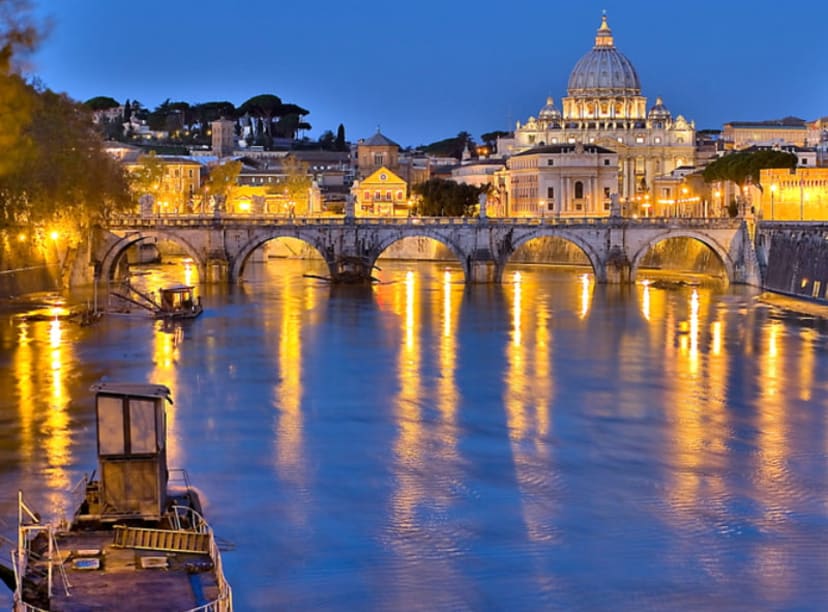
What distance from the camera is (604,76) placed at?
159 m

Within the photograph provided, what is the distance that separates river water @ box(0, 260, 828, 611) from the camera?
19.4m

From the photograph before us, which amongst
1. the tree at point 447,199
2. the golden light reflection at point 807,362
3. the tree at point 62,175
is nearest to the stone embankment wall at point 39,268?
the tree at point 62,175

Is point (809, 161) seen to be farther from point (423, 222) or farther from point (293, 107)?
point (293, 107)

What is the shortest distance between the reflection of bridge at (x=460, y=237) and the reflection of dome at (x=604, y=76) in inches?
3565

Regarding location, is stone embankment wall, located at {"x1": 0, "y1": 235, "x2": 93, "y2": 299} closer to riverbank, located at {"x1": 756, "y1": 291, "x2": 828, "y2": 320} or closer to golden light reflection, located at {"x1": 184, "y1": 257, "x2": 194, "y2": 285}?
golden light reflection, located at {"x1": 184, "y1": 257, "x2": 194, "y2": 285}

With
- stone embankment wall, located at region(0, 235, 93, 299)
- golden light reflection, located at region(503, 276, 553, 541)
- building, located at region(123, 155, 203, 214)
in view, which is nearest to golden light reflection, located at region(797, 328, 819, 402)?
golden light reflection, located at region(503, 276, 553, 541)

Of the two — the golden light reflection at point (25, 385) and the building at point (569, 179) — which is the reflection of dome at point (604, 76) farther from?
the golden light reflection at point (25, 385)

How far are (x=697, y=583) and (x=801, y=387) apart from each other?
17.8 meters

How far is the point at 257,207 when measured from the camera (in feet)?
352

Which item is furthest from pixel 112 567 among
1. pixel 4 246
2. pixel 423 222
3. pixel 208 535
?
pixel 423 222

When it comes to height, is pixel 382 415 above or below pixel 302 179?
below

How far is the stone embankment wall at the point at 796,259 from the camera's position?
60094mm

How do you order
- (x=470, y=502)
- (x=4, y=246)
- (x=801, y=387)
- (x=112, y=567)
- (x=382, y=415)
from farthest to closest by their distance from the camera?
(x=4, y=246) → (x=801, y=387) → (x=382, y=415) → (x=470, y=502) → (x=112, y=567)

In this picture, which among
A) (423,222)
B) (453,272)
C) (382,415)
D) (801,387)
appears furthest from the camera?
(453,272)
